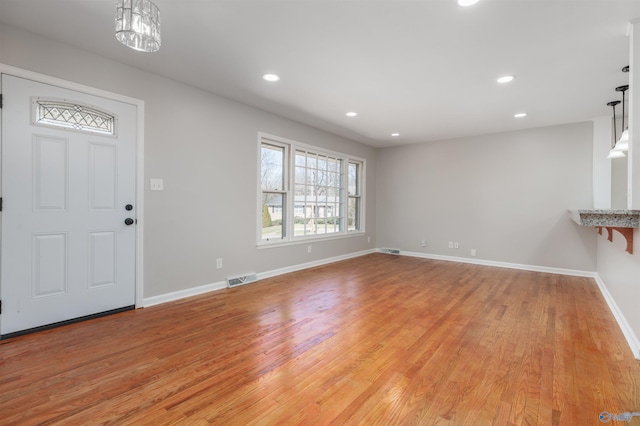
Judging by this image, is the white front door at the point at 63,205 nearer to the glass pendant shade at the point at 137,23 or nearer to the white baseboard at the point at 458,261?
the white baseboard at the point at 458,261

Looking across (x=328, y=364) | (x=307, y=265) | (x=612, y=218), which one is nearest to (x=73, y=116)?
(x=328, y=364)

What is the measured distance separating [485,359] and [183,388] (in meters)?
2.07

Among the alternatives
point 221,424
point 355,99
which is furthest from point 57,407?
point 355,99

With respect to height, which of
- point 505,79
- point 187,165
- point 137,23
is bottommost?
point 187,165

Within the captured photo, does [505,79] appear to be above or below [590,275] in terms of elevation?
above

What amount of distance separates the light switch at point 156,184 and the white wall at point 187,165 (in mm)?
45

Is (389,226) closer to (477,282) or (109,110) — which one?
(477,282)

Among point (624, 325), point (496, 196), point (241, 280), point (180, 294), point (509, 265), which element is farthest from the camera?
point (496, 196)

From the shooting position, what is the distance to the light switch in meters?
3.23

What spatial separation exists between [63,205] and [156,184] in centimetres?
83

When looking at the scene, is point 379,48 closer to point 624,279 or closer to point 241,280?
point 624,279

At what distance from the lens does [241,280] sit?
410cm

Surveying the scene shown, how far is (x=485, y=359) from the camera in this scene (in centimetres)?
214

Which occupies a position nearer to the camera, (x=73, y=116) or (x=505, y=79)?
(x=73, y=116)
